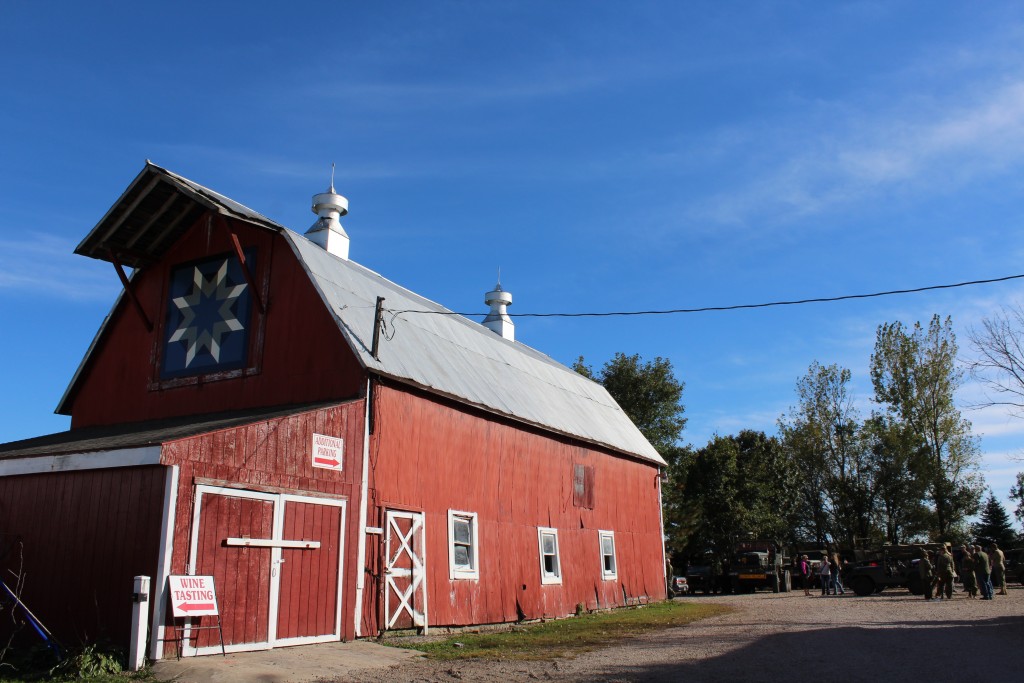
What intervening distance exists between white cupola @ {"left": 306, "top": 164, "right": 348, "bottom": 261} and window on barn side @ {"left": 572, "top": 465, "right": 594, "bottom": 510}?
24.9 feet

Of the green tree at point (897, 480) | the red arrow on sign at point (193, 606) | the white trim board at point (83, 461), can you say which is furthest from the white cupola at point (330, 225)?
the green tree at point (897, 480)

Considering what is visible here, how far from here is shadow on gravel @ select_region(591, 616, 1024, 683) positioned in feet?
28.3

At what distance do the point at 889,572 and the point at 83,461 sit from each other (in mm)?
23807

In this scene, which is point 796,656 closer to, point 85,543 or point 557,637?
point 557,637

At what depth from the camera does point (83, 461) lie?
34.2 feet

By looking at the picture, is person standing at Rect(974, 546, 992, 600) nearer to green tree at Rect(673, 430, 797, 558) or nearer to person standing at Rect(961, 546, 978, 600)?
person standing at Rect(961, 546, 978, 600)

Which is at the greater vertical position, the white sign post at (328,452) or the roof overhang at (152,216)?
the roof overhang at (152,216)

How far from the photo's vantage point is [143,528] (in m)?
9.84

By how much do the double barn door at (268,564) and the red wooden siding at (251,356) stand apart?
256 centimetres

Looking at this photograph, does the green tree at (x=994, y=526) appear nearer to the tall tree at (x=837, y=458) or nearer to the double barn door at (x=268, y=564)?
the tall tree at (x=837, y=458)

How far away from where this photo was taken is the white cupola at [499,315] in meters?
26.0

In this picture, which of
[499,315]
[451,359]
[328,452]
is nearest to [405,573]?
[328,452]

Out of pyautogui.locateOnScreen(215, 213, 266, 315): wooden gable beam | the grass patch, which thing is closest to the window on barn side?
the grass patch

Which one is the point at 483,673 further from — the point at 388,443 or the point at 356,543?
the point at 388,443
